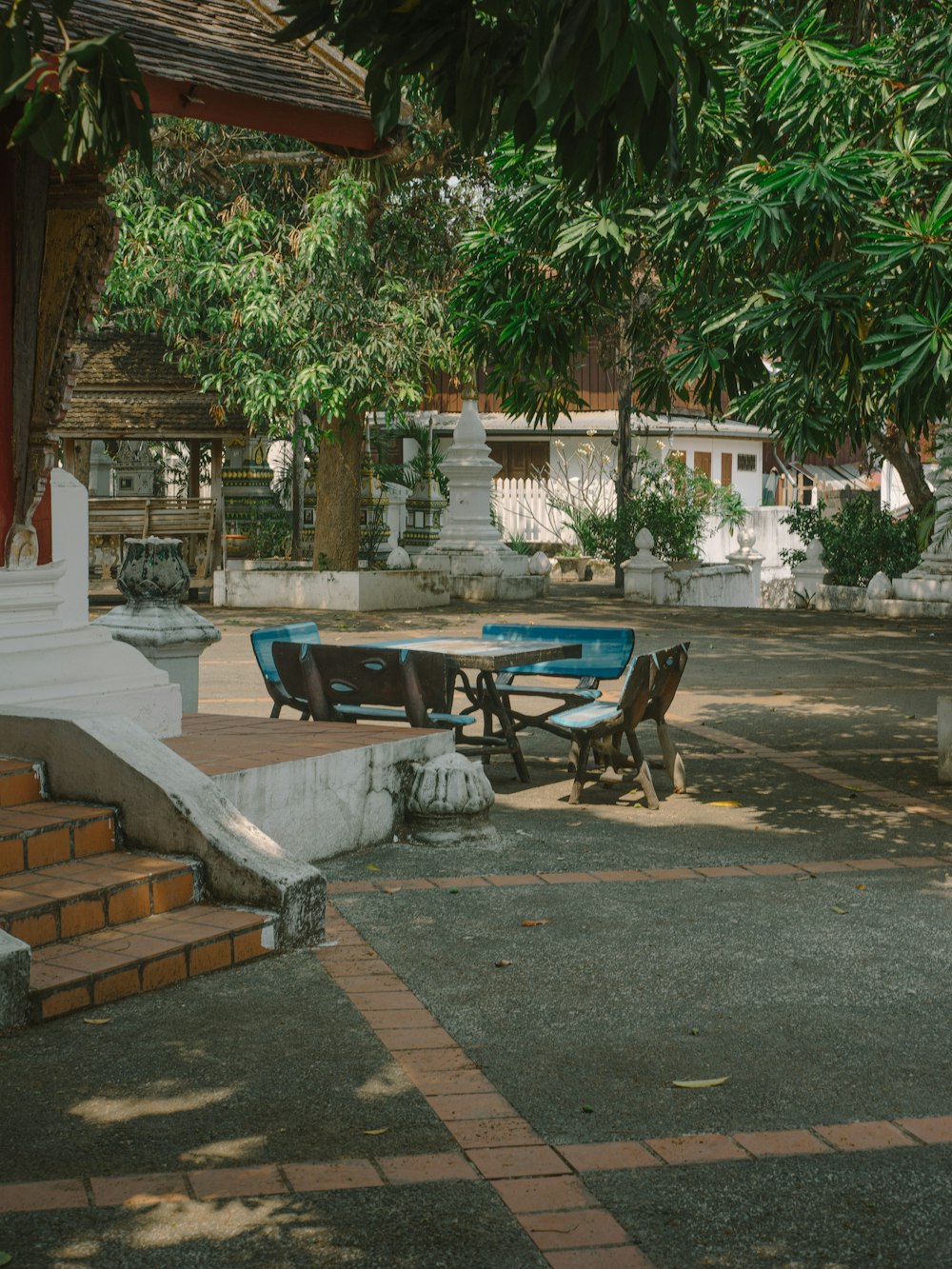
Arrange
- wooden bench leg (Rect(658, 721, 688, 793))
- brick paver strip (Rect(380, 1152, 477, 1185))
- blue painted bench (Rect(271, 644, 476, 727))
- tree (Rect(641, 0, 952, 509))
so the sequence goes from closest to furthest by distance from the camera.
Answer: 1. brick paver strip (Rect(380, 1152, 477, 1185))
2. tree (Rect(641, 0, 952, 509))
3. blue painted bench (Rect(271, 644, 476, 727))
4. wooden bench leg (Rect(658, 721, 688, 793))

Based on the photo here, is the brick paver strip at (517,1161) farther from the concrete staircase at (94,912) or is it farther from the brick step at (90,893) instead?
the brick step at (90,893)

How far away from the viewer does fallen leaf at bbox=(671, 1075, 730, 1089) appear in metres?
4.62

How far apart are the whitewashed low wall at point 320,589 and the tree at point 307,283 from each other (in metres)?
1.14

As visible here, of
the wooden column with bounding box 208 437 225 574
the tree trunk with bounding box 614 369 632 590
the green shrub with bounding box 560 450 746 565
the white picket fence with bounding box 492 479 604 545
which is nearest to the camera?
the wooden column with bounding box 208 437 225 574

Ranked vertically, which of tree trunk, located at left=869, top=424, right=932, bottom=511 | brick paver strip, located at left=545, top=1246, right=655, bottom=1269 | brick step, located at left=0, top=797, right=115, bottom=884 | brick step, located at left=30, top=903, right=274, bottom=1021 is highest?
tree trunk, located at left=869, top=424, right=932, bottom=511

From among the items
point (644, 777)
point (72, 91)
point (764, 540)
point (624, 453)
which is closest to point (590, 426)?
point (764, 540)

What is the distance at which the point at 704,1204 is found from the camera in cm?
383

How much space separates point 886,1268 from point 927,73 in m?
6.21

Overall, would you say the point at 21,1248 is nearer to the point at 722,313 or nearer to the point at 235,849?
the point at 235,849

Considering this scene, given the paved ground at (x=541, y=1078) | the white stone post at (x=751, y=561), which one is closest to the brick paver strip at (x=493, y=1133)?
the paved ground at (x=541, y=1078)

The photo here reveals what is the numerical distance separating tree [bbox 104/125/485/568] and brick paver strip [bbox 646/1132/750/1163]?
55.2 feet

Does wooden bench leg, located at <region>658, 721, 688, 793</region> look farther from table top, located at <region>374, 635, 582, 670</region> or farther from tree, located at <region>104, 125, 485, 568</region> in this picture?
tree, located at <region>104, 125, 485, 568</region>

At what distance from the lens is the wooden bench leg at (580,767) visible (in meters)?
9.05

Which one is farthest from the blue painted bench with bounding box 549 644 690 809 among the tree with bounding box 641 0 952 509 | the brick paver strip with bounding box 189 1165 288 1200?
the brick paver strip with bounding box 189 1165 288 1200
